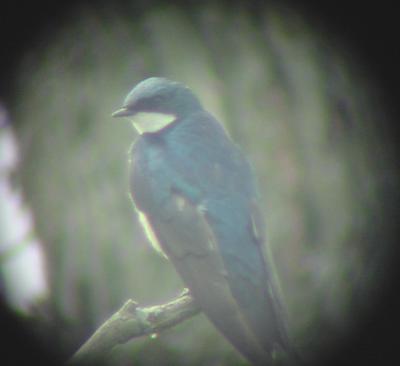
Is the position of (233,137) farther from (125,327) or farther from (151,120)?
(125,327)

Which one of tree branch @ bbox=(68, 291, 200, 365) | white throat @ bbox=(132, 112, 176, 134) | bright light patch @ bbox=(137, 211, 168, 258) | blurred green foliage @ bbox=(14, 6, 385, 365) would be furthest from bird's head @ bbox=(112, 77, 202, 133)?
tree branch @ bbox=(68, 291, 200, 365)

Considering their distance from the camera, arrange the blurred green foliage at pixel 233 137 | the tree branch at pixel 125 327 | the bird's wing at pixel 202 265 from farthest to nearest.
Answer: the blurred green foliage at pixel 233 137 < the bird's wing at pixel 202 265 < the tree branch at pixel 125 327

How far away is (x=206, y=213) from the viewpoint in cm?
255

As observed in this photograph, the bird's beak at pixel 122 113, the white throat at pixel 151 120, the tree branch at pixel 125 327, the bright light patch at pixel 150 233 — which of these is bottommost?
the tree branch at pixel 125 327

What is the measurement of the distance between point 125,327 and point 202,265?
42 cm

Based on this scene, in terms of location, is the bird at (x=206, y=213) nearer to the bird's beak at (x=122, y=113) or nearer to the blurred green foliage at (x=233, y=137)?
the bird's beak at (x=122, y=113)

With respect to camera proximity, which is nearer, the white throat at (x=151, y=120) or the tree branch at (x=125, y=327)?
the tree branch at (x=125, y=327)

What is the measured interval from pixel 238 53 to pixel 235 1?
1.04ft

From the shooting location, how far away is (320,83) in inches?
121

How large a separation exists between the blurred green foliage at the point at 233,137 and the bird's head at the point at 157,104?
0.22 m

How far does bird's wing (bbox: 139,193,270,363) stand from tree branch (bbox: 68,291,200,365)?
15 cm

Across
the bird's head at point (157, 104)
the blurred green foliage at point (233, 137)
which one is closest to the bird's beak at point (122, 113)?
the bird's head at point (157, 104)

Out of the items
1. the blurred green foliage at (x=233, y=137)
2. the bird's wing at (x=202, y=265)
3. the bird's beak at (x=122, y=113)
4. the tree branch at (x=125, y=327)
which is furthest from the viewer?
the blurred green foliage at (x=233, y=137)

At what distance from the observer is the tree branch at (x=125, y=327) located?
2.12 m
